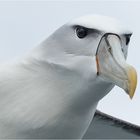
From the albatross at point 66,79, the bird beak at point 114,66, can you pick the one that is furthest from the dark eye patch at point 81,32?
the bird beak at point 114,66

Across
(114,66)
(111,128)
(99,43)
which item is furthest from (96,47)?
(111,128)

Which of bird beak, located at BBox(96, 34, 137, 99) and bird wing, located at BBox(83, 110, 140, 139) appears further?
bird wing, located at BBox(83, 110, 140, 139)

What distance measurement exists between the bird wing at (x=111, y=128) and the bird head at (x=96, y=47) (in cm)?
243

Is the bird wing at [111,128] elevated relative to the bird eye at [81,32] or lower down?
lower down

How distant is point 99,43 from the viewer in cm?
331

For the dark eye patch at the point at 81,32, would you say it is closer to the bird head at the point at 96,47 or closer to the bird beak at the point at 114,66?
the bird head at the point at 96,47

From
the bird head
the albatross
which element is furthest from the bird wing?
the bird head

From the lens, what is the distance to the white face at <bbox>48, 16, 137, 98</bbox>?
10.7 ft

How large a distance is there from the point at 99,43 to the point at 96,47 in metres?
0.03

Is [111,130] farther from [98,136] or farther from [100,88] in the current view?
[100,88]

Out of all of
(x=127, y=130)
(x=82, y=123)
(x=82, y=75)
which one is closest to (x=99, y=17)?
(x=82, y=75)

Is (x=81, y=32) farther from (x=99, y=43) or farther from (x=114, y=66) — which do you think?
(x=114, y=66)

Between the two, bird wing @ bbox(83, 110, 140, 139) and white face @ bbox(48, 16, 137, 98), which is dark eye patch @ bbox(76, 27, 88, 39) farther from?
bird wing @ bbox(83, 110, 140, 139)

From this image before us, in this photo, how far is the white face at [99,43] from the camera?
3.26m
